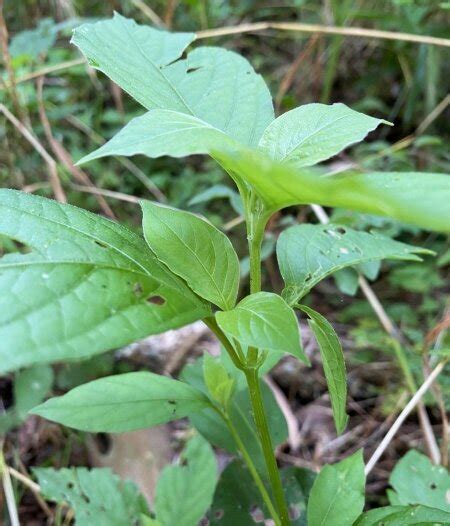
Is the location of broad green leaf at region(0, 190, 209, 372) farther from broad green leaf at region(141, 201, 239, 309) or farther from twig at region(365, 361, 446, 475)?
twig at region(365, 361, 446, 475)

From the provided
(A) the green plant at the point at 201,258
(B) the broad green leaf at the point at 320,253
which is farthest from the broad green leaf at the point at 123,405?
(B) the broad green leaf at the point at 320,253

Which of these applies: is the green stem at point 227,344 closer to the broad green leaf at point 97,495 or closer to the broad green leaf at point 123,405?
the broad green leaf at point 123,405

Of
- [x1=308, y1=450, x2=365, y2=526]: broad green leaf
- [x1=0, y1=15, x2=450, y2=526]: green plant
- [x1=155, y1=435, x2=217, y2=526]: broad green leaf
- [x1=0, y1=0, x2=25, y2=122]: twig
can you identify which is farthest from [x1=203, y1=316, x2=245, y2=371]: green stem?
[x1=0, y1=0, x2=25, y2=122]: twig

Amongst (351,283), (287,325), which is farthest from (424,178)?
(351,283)

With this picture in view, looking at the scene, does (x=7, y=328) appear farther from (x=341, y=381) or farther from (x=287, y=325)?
(x=341, y=381)

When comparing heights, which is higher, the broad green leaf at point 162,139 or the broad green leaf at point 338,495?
the broad green leaf at point 162,139

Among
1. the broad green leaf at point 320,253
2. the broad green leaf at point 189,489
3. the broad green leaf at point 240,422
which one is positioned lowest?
the broad green leaf at point 189,489

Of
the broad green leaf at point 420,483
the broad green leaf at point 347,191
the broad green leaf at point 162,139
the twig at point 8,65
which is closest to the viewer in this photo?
the broad green leaf at point 347,191
